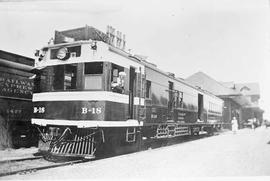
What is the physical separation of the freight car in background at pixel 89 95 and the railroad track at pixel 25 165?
0.28 m

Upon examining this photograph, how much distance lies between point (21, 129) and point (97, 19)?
4.08m

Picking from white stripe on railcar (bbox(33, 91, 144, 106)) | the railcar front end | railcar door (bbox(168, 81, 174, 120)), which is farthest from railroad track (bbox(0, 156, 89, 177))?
railcar door (bbox(168, 81, 174, 120))

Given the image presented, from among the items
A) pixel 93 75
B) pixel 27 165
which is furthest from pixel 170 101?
pixel 27 165

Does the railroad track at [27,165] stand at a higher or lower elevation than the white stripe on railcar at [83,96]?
lower

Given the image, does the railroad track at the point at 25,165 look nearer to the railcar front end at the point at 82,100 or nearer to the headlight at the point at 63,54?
the railcar front end at the point at 82,100

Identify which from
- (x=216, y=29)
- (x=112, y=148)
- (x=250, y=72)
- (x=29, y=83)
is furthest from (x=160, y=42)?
(x=29, y=83)

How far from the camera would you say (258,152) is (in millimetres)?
7469

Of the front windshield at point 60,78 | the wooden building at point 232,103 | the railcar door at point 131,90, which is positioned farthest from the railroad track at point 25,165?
the wooden building at point 232,103

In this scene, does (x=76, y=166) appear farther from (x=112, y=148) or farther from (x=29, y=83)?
(x=29, y=83)

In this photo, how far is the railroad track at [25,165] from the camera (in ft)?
18.4

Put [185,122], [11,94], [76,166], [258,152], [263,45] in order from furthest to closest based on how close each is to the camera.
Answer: [185,122]
[11,94]
[258,152]
[263,45]
[76,166]

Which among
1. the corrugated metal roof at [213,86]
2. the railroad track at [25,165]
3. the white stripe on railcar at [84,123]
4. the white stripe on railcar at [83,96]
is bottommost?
the railroad track at [25,165]

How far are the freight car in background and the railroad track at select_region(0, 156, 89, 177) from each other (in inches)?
10.9

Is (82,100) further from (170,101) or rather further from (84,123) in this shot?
(170,101)
